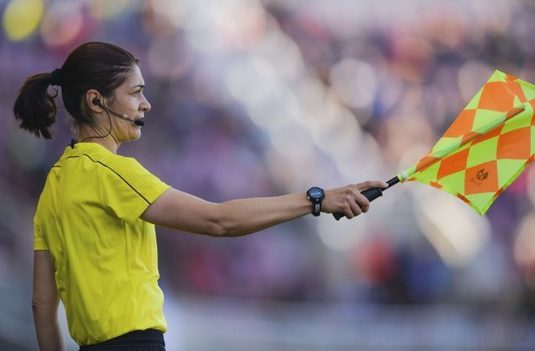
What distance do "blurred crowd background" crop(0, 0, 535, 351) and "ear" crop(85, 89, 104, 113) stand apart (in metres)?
2.52

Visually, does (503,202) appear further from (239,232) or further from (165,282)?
(239,232)

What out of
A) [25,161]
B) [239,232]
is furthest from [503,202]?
[239,232]

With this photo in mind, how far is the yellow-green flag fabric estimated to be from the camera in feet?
10.0

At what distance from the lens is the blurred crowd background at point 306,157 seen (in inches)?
208

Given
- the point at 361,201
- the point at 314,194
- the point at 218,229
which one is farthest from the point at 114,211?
the point at 361,201

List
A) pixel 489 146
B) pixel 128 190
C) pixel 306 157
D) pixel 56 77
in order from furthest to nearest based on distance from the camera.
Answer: pixel 306 157
pixel 489 146
pixel 56 77
pixel 128 190

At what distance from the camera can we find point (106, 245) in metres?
2.62

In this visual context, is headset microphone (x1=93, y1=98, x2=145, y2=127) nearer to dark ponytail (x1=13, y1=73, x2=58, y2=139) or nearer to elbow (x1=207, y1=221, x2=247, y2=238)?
dark ponytail (x1=13, y1=73, x2=58, y2=139)

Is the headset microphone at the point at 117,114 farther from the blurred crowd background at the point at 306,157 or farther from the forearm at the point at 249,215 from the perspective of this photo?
the blurred crowd background at the point at 306,157

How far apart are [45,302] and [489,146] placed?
129 cm

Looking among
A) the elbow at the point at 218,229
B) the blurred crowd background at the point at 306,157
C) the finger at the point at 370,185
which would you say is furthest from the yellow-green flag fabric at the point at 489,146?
the blurred crowd background at the point at 306,157

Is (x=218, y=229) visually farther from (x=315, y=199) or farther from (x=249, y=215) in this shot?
(x=315, y=199)

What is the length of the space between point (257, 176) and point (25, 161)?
1101mm

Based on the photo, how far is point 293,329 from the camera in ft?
17.7
